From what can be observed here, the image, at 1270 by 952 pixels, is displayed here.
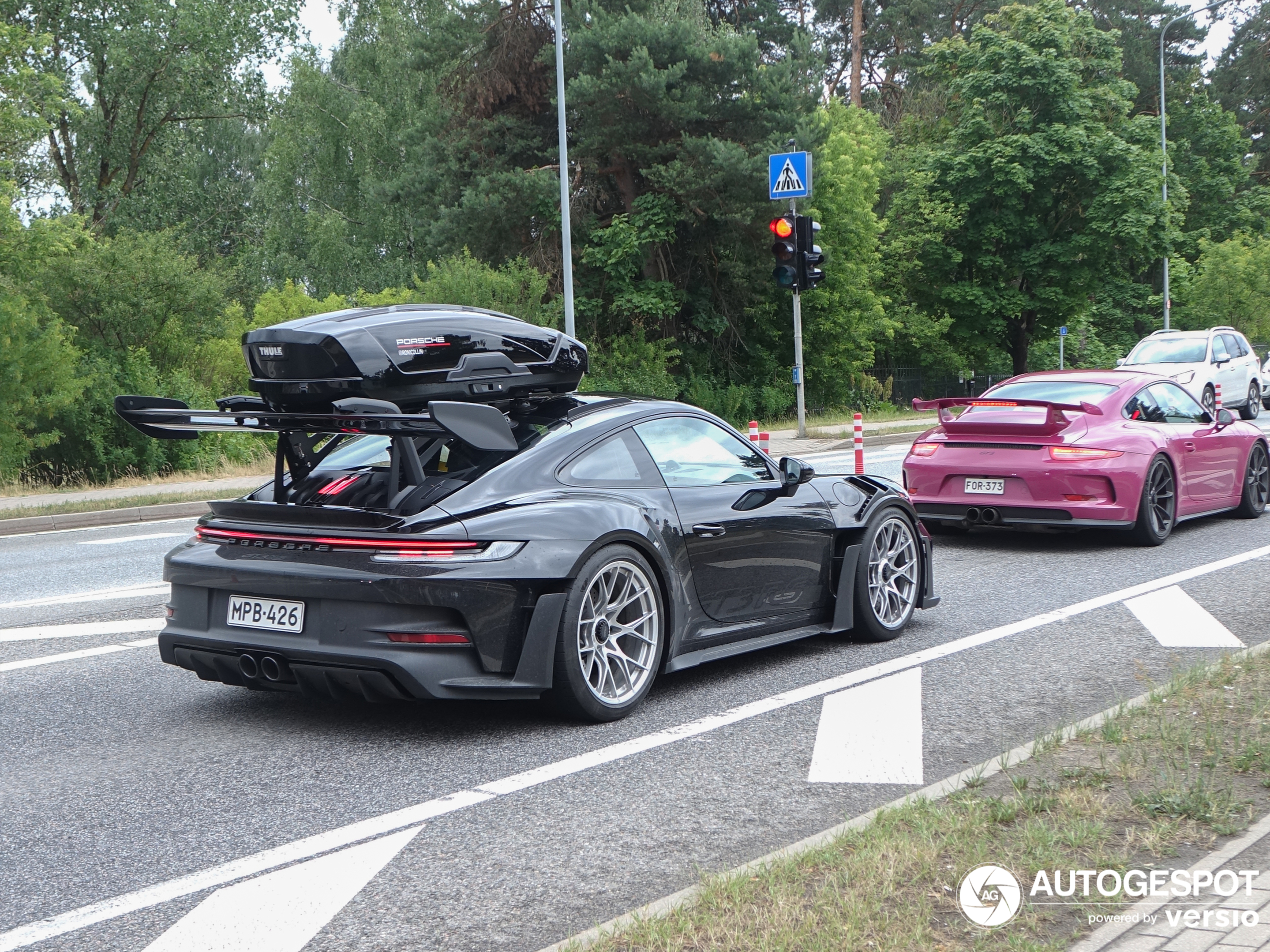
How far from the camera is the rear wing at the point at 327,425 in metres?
5.26

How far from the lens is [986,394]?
11.8m

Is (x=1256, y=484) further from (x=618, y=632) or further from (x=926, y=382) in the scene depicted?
(x=926, y=382)

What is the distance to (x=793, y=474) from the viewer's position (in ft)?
23.3

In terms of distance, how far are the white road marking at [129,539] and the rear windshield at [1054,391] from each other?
830 cm

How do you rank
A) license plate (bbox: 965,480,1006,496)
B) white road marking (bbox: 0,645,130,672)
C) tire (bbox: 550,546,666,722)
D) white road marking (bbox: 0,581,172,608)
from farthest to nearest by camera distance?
license plate (bbox: 965,480,1006,496) < white road marking (bbox: 0,581,172,608) < white road marking (bbox: 0,645,130,672) < tire (bbox: 550,546,666,722)

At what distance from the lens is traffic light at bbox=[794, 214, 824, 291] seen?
2295cm

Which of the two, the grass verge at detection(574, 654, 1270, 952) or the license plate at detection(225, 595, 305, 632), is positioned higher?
the license plate at detection(225, 595, 305, 632)

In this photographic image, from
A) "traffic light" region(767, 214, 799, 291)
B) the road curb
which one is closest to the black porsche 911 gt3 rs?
the road curb

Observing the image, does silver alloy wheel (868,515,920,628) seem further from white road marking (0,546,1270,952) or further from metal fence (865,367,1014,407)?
metal fence (865,367,1014,407)


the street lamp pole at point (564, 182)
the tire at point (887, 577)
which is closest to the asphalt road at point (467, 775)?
the tire at point (887, 577)

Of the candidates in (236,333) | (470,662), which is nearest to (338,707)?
(470,662)

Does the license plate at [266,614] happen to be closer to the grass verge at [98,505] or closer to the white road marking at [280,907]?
the white road marking at [280,907]

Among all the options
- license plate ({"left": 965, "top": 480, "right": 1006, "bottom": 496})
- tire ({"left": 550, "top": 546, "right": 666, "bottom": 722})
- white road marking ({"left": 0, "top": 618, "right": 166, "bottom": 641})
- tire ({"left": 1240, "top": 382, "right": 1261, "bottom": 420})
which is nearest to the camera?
tire ({"left": 550, "top": 546, "right": 666, "bottom": 722})

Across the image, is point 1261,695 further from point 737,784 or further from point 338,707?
point 338,707
